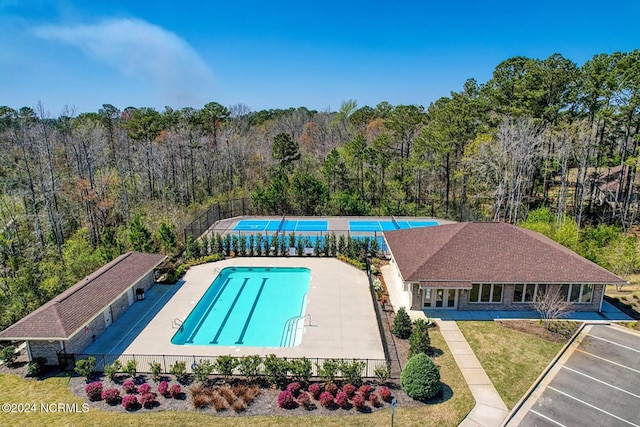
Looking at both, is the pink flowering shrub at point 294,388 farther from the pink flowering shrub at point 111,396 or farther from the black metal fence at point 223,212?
the black metal fence at point 223,212

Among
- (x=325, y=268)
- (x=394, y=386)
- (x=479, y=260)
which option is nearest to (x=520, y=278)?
(x=479, y=260)

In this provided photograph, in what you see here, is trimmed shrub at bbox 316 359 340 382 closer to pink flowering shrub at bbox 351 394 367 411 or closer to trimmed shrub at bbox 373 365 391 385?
pink flowering shrub at bbox 351 394 367 411

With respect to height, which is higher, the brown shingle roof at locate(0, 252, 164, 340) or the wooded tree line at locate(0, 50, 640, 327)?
the wooded tree line at locate(0, 50, 640, 327)

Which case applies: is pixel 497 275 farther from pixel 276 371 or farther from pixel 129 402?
pixel 129 402

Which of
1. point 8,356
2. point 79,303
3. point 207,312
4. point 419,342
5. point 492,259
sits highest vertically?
point 492,259

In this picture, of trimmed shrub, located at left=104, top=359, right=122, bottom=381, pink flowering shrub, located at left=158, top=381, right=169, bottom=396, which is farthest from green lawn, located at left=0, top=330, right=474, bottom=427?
trimmed shrub, located at left=104, top=359, right=122, bottom=381

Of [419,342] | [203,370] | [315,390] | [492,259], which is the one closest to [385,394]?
[315,390]
